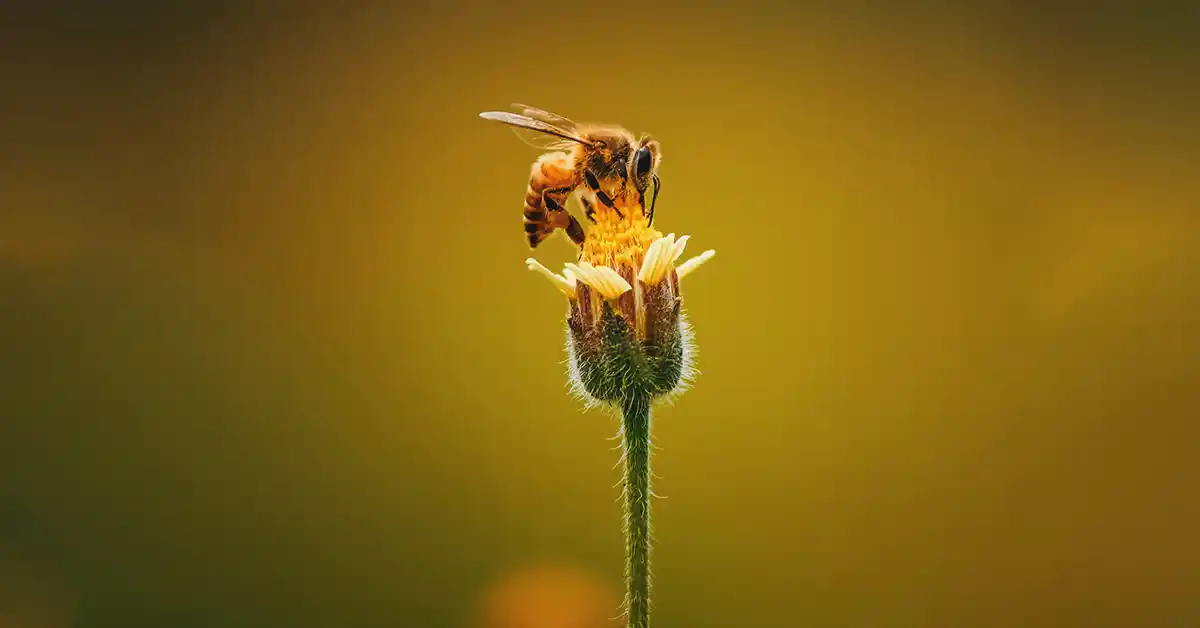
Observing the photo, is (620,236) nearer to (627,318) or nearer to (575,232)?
(627,318)

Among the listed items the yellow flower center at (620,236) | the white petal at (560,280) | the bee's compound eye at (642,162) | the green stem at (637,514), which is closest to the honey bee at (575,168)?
the bee's compound eye at (642,162)

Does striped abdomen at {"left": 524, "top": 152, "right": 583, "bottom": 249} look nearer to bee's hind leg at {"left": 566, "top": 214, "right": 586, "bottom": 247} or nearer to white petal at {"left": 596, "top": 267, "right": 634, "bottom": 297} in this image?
bee's hind leg at {"left": 566, "top": 214, "right": 586, "bottom": 247}

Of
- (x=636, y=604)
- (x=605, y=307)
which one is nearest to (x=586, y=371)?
(x=605, y=307)

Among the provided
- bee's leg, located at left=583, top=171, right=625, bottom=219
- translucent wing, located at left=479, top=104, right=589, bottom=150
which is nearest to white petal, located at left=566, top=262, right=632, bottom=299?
bee's leg, located at left=583, top=171, right=625, bottom=219

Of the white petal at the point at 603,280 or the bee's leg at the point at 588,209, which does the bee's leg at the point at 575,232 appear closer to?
the bee's leg at the point at 588,209

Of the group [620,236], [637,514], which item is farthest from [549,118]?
[637,514]
